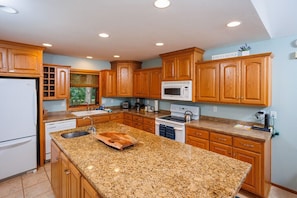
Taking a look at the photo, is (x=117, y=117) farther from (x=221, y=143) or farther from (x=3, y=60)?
(x=221, y=143)

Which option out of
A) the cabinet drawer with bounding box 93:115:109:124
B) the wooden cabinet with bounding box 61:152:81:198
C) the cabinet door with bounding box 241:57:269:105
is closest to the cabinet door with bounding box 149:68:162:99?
the cabinet drawer with bounding box 93:115:109:124

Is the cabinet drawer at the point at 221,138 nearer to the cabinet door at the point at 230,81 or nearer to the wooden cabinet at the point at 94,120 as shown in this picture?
the cabinet door at the point at 230,81

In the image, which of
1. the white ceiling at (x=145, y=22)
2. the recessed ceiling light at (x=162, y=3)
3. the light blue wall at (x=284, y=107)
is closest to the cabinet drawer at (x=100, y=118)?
the white ceiling at (x=145, y=22)

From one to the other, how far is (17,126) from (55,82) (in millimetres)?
1215

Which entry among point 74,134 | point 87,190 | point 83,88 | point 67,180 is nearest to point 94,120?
point 83,88

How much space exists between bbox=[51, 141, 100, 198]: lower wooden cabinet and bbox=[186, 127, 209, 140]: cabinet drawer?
2034 millimetres

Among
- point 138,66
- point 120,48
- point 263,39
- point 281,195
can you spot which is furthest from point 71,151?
point 138,66

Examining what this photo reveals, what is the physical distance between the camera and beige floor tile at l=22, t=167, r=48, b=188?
2602mm

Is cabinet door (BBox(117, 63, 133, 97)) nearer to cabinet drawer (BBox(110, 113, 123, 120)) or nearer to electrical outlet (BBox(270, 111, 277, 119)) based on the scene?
cabinet drawer (BBox(110, 113, 123, 120))

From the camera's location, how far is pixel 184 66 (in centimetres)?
321

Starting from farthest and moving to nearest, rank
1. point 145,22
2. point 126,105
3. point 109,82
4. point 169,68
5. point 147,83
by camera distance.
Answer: point 126,105, point 109,82, point 147,83, point 169,68, point 145,22

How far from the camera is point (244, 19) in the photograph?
186 cm

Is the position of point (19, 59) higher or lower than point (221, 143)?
higher

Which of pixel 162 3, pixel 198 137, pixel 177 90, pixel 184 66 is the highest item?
pixel 162 3
